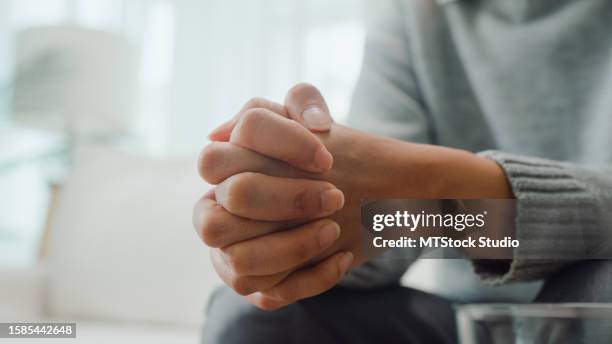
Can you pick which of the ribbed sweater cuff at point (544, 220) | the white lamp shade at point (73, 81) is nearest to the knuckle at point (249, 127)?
the ribbed sweater cuff at point (544, 220)

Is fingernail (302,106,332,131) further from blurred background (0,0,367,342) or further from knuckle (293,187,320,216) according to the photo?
blurred background (0,0,367,342)

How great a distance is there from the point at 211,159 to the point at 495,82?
24 cm

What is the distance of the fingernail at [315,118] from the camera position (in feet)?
0.79

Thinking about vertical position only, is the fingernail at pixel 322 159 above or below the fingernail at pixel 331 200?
above

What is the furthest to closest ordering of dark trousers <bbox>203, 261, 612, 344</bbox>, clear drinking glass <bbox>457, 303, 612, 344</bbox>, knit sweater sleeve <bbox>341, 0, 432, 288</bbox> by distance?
knit sweater sleeve <bbox>341, 0, 432, 288</bbox>, dark trousers <bbox>203, 261, 612, 344</bbox>, clear drinking glass <bbox>457, 303, 612, 344</bbox>

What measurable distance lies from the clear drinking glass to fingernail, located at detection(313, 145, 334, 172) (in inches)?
3.3

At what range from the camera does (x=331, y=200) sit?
0.74ft

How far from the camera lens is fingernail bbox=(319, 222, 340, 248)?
0.75 ft

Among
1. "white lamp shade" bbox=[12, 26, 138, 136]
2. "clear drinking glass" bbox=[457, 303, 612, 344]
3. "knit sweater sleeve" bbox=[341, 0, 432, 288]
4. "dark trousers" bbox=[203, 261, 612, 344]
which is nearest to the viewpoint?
"clear drinking glass" bbox=[457, 303, 612, 344]

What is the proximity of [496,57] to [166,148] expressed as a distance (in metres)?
0.50

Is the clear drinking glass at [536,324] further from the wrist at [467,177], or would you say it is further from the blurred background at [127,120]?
the blurred background at [127,120]

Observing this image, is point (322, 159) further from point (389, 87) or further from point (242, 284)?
point (389, 87)

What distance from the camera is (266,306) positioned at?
26cm

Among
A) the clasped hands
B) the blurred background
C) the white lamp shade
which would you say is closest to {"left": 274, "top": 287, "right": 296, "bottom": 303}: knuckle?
the clasped hands
